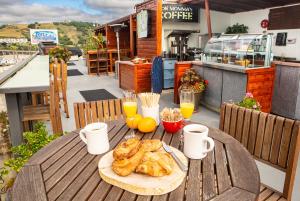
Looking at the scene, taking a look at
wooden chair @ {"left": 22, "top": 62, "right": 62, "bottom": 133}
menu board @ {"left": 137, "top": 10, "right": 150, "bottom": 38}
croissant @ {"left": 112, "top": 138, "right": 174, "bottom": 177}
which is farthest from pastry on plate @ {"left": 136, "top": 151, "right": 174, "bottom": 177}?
menu board @ {"left": 137, "top": 10, "right": 150, "bottom": 38}

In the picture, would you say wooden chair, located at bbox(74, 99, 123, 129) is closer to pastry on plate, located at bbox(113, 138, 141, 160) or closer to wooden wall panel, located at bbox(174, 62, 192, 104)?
pastry on plate, located at bbox(113, 138, 141, 160)

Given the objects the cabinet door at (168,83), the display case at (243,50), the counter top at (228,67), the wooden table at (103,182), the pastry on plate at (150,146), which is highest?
the display case at (243,50)

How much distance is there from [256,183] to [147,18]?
286 inches

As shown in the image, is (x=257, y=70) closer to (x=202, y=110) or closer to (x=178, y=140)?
(x=202, y=110)

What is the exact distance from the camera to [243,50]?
4367mm

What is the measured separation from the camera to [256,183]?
106cm

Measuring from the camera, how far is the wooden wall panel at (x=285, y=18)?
720 cm

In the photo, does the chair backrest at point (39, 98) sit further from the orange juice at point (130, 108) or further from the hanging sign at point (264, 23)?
the hanging sign at point (264, 23)

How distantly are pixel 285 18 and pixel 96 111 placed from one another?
781 centimetres

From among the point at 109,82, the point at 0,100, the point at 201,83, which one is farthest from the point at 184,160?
the point at 109,82

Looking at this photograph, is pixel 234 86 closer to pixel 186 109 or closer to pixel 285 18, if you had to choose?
pixel 186 109

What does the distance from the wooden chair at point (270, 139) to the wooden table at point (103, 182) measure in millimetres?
303

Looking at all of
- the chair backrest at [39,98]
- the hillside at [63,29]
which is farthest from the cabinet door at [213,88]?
the hillside at [63,29]

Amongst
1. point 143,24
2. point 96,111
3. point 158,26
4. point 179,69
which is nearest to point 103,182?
point 96,111
